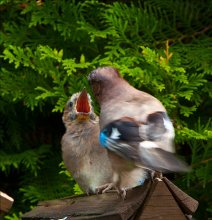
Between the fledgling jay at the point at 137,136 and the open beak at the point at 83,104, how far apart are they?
0.61 metres

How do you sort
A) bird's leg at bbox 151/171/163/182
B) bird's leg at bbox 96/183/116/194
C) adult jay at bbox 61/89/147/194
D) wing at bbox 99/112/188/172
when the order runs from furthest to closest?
1. adult jay at bbox 61/89/147/194
2. bird's leg at bbox 96/183/116/194
3. bird's leg at bbox 151/171/163/182
4. wing at bbox 99/112/188/172

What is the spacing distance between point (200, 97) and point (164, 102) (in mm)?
469

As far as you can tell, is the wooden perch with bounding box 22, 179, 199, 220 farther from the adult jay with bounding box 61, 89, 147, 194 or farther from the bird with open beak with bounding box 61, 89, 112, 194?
the bird with open beak with bounding box 61, 89, 112, 194

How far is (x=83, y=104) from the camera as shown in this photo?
3.78m

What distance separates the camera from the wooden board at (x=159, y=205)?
2961 millimetres

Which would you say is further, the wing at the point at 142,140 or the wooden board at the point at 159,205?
the wooden board at the point at 159,205

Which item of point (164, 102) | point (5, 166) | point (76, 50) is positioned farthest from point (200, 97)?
point (5, 166)

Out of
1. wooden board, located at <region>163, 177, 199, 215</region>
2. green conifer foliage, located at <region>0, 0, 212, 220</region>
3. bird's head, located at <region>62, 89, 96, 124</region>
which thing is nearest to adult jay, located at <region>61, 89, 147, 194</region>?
bird's head, located at <region>62, 89, 96, 124</region>

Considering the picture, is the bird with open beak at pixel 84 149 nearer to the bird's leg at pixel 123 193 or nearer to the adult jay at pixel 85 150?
the adult jay at pixel 85 150

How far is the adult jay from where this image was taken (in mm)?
3453

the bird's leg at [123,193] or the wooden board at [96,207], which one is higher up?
the bird's leg at [123,193]

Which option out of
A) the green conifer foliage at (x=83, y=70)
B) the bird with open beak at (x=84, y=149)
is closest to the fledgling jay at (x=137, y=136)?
the bird with open beak at (x=84, y=149)

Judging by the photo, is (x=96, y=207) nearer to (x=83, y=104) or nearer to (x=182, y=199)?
(x=182, y=199)

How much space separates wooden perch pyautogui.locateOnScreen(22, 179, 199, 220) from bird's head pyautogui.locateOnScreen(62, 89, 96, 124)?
77 centimetres
